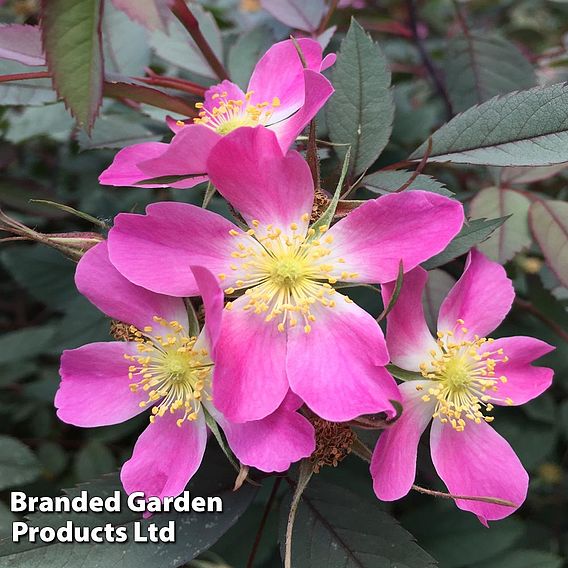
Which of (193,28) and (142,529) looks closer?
(142,529)

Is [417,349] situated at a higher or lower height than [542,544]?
higher

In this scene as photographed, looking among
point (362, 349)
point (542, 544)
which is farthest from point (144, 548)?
point (542, 544)

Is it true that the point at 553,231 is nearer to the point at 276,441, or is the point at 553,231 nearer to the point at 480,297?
the point at 480,297

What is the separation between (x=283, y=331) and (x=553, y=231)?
46cm

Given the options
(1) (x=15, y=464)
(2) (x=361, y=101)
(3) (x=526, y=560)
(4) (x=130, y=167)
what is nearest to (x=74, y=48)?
(4) (x=130, y=167)

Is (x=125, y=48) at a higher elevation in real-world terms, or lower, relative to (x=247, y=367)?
higher

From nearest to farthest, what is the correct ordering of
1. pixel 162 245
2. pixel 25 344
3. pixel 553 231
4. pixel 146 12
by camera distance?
pixel 146 12 < pixel 162 245 < pixel 553 231 < pixel 25 344

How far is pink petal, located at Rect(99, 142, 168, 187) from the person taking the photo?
720 mm

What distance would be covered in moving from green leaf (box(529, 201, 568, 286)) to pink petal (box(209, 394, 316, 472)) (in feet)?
1.48

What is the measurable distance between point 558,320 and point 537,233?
238 mm

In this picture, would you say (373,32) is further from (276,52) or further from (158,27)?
(158,27)

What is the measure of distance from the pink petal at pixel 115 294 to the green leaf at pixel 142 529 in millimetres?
221

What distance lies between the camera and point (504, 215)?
0.94 m

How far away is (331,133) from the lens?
33.2 inches
